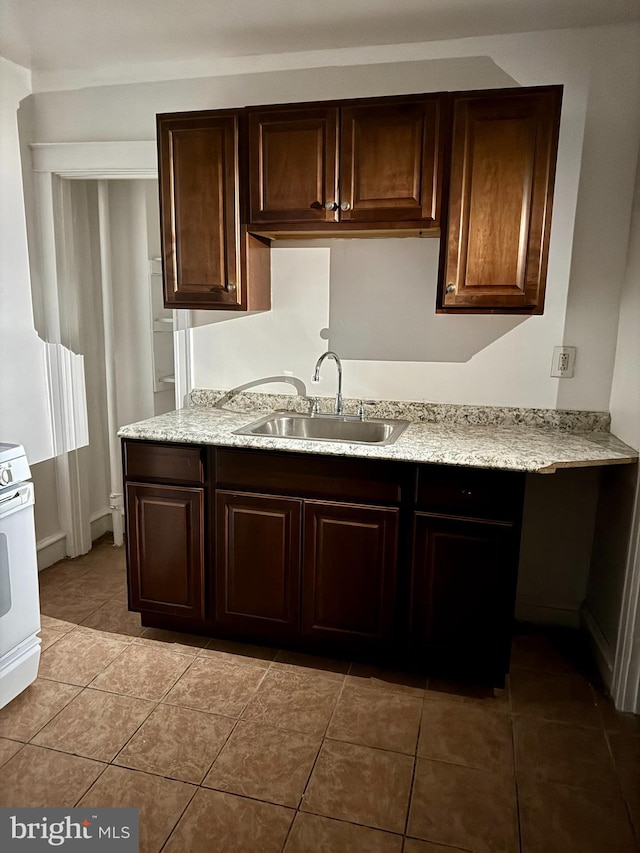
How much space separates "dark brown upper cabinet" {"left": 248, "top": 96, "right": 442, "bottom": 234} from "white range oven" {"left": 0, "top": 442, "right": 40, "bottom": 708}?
1.36 m

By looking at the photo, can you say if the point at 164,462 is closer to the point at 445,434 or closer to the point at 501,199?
the point at 445,434

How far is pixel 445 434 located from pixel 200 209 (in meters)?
1.38

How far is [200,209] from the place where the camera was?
8.57ft

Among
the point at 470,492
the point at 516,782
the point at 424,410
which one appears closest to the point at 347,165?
the point at 424,410

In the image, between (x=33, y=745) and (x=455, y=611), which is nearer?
(x=33, y=745)

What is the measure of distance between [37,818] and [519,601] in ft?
6.86

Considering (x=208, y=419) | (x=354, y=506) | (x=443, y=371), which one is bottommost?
(x=354, y=506)

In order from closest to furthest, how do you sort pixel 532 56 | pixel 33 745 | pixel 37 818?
pixel 37 818
pixel 33 745
pixel 532 56

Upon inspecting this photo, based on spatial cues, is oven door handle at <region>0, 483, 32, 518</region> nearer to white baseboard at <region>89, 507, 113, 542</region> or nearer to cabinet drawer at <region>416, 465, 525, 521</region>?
cabinet drawer at <region>416, 465, 525, 521</region>

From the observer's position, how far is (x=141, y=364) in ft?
12.5

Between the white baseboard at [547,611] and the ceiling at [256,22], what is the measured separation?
239cm

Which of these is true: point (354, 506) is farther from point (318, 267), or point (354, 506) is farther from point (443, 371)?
point (318, 267)

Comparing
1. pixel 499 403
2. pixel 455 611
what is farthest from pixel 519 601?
pixel 499 403

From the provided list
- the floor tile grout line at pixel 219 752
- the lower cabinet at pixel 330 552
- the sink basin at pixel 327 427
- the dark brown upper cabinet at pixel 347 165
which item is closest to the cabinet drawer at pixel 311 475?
the lower cabinet at pixel 330 552
